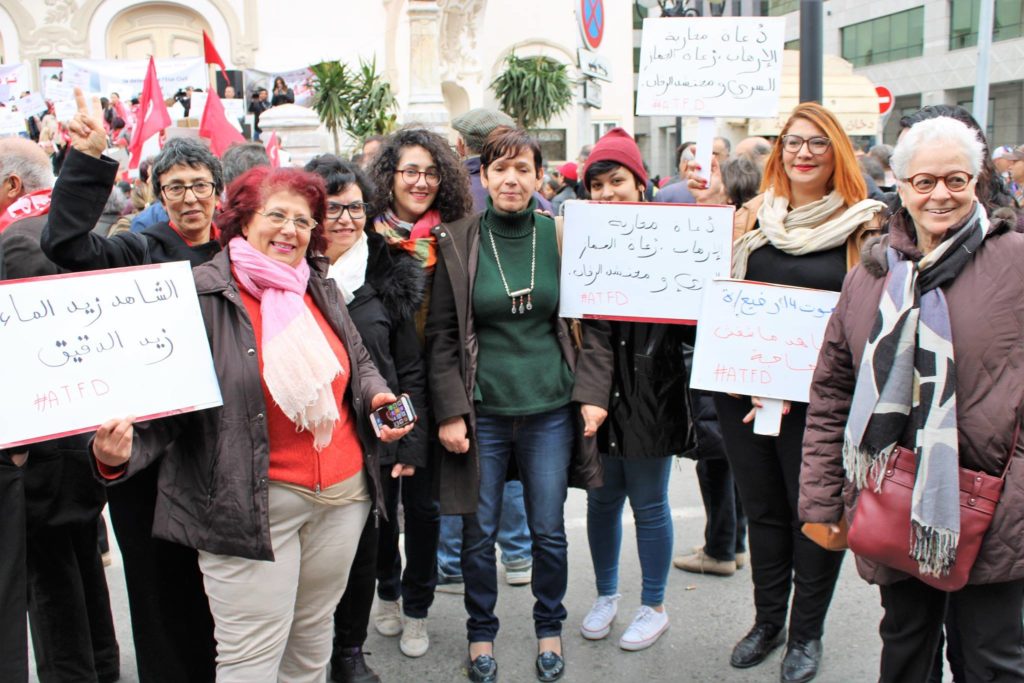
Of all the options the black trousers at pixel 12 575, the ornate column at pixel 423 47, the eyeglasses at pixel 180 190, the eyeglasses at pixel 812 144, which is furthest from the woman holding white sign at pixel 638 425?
the ornate column at pixel 423 47

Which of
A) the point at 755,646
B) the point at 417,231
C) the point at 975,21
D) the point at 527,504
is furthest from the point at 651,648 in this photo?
the point at 975,21

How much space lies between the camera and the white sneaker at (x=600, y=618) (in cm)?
394

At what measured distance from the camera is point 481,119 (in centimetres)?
533

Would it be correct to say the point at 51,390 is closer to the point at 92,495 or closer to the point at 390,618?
the point at 92,495

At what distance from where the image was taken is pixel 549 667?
11.9 feet

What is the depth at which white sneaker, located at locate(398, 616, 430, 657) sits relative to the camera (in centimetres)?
386

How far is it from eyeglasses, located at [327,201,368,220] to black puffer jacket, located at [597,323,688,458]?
107cm

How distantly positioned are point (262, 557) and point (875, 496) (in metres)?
1.75

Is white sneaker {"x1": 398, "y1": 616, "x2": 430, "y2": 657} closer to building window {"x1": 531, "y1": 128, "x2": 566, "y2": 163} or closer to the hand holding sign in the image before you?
the hand holding sign

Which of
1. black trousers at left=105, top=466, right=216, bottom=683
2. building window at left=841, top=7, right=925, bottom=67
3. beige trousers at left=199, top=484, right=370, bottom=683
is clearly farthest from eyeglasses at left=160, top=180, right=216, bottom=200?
building window at left=841, top=7, right=925, bottom=67

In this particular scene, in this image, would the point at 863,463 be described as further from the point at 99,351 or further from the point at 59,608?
the point at 59,608

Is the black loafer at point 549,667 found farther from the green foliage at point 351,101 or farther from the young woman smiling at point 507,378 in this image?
the green foliage at point 351,101

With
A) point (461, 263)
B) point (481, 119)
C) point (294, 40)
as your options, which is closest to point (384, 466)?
point (461, 263)

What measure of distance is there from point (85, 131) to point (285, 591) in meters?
1.46
